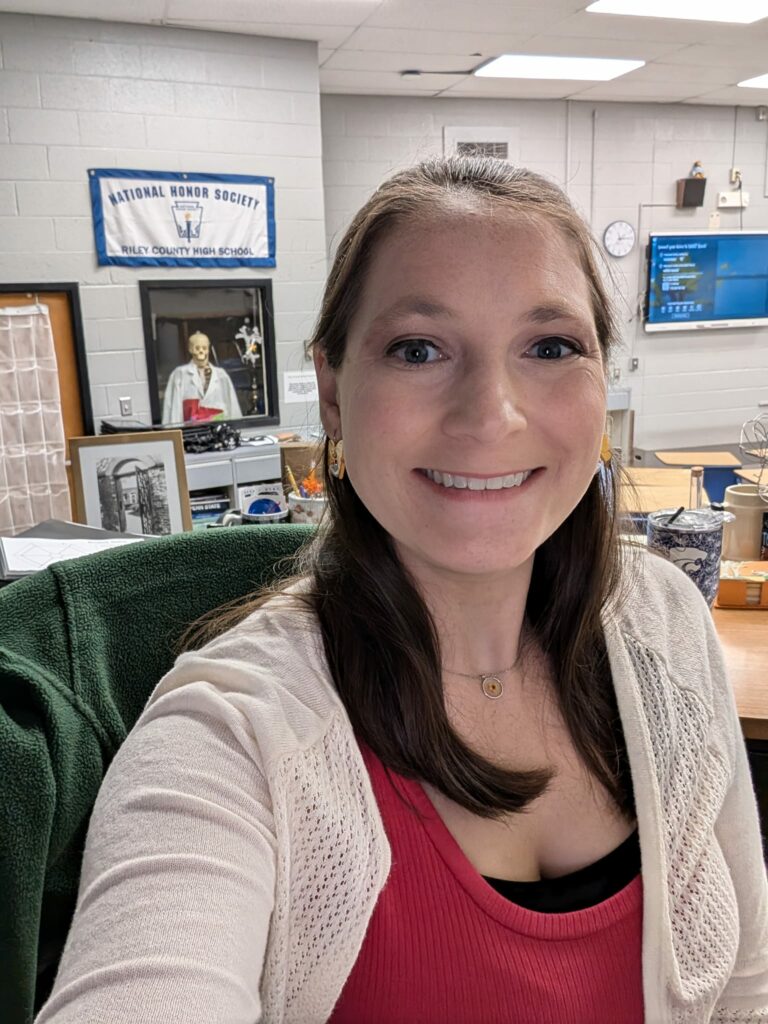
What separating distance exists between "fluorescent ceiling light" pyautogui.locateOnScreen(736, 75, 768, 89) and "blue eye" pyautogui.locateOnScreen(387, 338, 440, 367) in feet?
20.6

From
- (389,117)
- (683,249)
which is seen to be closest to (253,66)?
(389,117)

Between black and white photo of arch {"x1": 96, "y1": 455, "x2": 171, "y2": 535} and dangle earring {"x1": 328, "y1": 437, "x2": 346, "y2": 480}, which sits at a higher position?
dangle earring {"x1": 328, "y1": 437, "x2": 346, "y2": 480}

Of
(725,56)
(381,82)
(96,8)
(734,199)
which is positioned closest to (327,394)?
(96,8)

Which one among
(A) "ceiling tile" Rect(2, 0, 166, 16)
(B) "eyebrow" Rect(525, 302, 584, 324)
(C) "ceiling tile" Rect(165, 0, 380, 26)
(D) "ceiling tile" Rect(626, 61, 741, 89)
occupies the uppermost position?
(D) "ceiling tile" Rect(626, 61, 741, 89)

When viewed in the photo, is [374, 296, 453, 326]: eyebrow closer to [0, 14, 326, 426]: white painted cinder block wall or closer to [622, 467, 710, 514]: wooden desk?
[622, 467, 710, 514]: wooden desk

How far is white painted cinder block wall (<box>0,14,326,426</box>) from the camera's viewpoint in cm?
406

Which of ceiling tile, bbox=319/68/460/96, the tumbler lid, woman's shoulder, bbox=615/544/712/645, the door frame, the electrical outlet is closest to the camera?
woman's shoulder, bbox=615/544/712/645

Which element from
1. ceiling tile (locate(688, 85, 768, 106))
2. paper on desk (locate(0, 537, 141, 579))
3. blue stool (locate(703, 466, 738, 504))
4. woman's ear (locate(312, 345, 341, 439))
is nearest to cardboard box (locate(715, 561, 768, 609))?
woman's ear (locate(312, 345, 341, 439))

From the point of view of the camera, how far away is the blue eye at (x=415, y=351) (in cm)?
91

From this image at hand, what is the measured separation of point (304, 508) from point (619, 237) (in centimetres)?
573

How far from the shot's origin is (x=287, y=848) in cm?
79

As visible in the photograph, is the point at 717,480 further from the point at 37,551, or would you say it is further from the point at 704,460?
the point at 37,551

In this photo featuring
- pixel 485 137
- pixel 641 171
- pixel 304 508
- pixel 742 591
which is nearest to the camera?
pixel 742 591

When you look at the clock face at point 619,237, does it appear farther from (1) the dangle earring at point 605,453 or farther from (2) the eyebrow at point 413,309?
(2) the eyebrow at point 413,309
